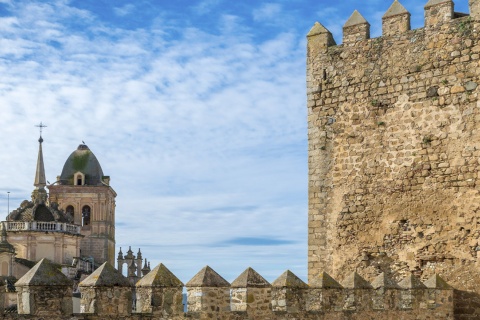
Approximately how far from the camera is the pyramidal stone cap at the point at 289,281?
1095 cm

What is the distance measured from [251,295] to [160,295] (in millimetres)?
1268

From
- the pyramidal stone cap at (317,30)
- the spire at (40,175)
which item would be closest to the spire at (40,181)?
the spire at (40,175)

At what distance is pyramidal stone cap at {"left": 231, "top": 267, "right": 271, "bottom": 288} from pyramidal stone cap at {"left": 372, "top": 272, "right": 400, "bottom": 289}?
214 cm

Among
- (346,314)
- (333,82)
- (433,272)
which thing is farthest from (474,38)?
(346,314)

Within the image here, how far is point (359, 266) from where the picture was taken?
1377cm

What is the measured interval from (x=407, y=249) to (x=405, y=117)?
2025mm

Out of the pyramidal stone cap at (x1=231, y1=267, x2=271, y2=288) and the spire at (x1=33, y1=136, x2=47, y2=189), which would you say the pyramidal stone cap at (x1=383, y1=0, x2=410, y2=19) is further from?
the spire at (x1=33, y1=136, x2=47, y2=189)

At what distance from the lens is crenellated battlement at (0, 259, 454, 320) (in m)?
9.01

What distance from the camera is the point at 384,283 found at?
480 inches

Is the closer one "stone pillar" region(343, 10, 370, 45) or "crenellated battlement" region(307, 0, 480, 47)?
"crenellated battlement" region(307, 0, 480, 47)

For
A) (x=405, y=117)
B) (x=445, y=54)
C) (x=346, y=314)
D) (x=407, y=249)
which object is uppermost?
(x=445, y=54)

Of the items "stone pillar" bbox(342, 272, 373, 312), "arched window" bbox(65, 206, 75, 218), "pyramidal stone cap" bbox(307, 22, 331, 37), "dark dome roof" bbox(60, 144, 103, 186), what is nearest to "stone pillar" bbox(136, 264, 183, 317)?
"stone pillar" bbox(342, 272, 373, 312)

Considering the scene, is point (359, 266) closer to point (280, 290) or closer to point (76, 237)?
point (280, 290)

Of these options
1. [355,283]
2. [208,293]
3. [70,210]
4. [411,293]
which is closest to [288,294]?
[208,293]
